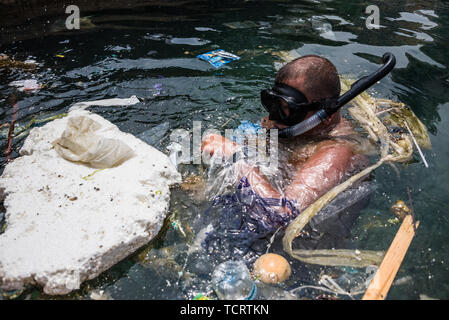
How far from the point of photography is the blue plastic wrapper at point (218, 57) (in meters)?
4.90

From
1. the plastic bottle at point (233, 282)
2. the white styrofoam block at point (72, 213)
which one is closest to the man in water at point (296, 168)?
the plastic bottle at point (233, 282)

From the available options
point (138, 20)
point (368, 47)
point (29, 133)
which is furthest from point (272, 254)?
point (138, 20)

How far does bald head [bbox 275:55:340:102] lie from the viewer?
2529 mm

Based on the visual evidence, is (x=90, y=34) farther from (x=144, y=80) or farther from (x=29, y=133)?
(x=29, y=133)

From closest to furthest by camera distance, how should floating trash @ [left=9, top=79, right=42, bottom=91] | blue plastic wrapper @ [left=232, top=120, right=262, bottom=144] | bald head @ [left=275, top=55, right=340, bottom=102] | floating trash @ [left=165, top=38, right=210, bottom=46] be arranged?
bald head @ [left=275, top=55, right=340, bottom=102] → blue plastic wrapper @ [left=232, top=120, right=262, bottom=144] → floating trash @ [left=9, top=79, right=42, bottom=91] → floating trash @ [left=165, top=38, right=210, bottom=46]

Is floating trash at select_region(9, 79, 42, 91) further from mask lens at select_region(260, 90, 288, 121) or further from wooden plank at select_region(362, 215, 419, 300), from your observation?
wooden plank at select_region(362, 215, 419, 300)

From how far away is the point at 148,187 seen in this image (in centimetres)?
258

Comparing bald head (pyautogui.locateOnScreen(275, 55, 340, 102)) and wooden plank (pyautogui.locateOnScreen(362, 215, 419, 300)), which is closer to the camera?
wooden plank (pyautogui.locateOnScreen(362, 215, 419, 300))

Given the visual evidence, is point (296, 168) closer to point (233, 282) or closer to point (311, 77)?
point (311, 77)

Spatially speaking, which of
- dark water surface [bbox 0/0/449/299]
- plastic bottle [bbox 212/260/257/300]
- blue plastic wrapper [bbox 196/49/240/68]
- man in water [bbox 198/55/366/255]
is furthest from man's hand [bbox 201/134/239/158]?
blue plastic wrapper [bbox 196/49/240/68]

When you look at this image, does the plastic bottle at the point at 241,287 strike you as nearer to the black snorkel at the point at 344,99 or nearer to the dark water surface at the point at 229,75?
the dark water surface at the point at 229,75

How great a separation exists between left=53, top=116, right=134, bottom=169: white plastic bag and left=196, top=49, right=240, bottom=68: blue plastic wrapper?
262 cm

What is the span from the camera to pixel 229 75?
4625mm

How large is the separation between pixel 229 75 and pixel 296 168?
94.9 inches
